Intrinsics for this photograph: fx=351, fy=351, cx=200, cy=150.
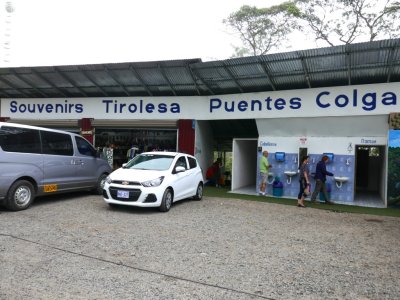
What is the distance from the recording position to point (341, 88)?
1226 cm

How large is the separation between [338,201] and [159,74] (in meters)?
8.37

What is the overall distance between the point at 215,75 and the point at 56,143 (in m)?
6.55

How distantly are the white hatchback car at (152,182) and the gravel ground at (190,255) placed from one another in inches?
14.4

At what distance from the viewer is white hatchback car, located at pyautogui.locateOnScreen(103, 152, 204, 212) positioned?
858 cm

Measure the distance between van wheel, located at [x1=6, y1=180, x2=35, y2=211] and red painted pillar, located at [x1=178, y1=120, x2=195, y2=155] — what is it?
7.62 meters

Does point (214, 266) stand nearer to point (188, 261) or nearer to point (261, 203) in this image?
point (188, 261)

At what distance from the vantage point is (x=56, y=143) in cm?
962

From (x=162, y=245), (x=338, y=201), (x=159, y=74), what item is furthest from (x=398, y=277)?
(x=159, y=74)

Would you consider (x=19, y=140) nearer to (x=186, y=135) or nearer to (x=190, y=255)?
(x=190, y=255)

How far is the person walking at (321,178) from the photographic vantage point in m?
11.4

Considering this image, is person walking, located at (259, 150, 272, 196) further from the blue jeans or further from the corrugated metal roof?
the corrugated metal roof

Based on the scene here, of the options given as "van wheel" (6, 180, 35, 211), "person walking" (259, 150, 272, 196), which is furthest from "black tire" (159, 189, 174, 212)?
"person walking" (259, 150, 272, 196)

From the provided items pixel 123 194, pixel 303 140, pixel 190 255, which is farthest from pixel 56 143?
pixel 303 140

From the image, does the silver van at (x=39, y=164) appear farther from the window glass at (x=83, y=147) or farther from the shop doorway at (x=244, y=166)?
the shop doorway at (x=244, y=166)
